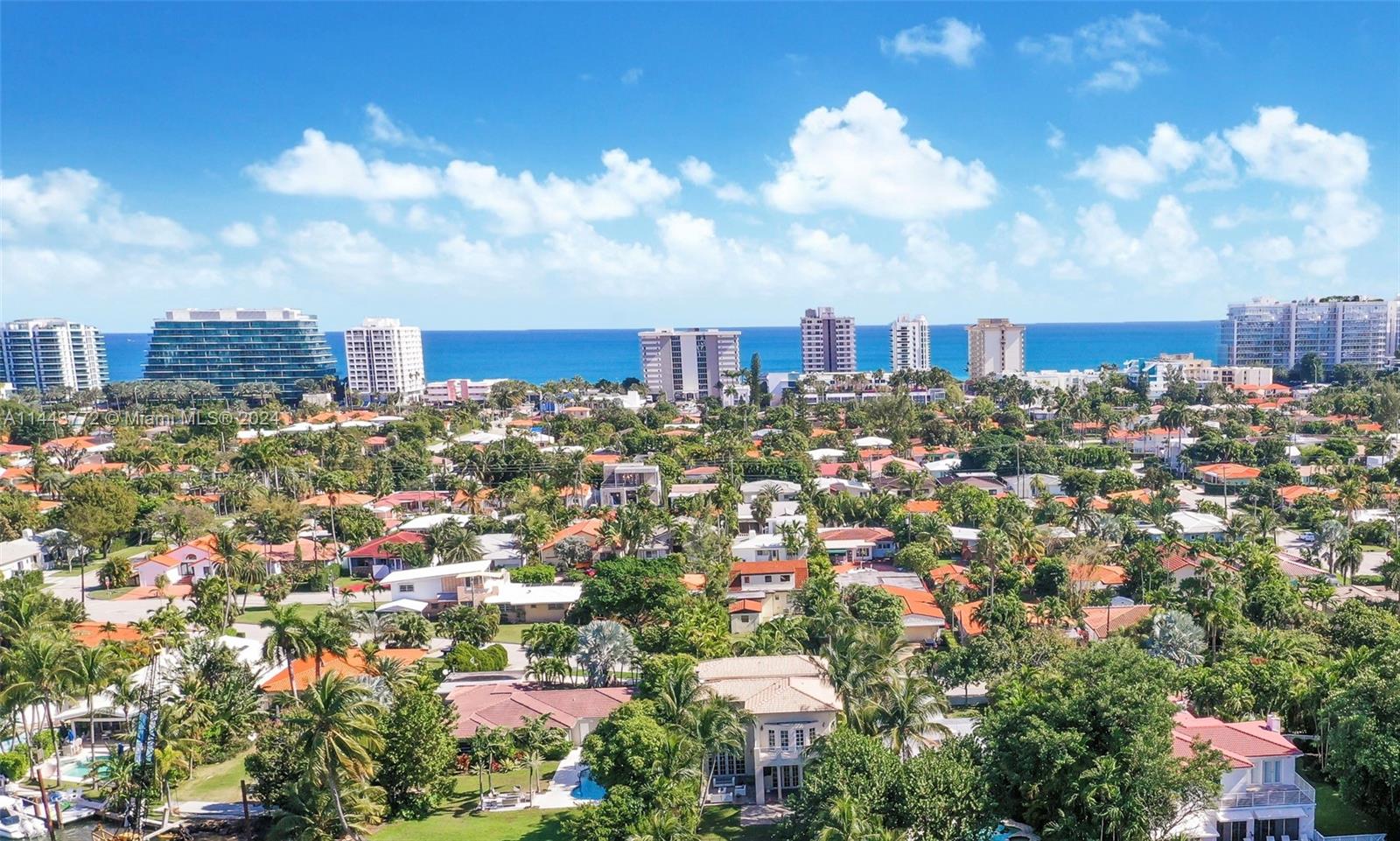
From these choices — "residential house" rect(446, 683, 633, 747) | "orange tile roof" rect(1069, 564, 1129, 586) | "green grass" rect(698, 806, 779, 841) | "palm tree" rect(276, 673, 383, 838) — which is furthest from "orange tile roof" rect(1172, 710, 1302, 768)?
"orange tile roof" rect(1069, 564, 1129, 586)

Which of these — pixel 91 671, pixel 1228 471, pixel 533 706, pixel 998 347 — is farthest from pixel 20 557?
pixel 998 347

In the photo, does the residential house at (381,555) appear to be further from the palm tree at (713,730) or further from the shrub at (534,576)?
the palm tree at (713,730)

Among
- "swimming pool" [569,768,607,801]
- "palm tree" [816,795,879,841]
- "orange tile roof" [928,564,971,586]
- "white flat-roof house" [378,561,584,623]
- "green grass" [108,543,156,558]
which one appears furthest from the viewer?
"green grass" [108,543,156,558]

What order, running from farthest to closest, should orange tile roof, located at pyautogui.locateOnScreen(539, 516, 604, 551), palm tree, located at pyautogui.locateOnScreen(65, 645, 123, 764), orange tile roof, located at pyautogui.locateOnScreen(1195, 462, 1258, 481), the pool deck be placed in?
orange tile roof, located at pyautogui.locateOnScreen(1195, 462, 1258, 481), orange tile roof, located at pyautogui.locateOnScreen(539, 516, 604, 551), palm tree, located at pyautogui.locateOnScreen(65, 645, 123, 764), the pool deck

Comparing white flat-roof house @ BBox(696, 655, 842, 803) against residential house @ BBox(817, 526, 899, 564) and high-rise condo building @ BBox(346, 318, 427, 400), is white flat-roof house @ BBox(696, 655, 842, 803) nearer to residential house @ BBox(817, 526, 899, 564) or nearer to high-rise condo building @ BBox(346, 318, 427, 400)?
residential house @ BBox(817, 526, 899, 564)

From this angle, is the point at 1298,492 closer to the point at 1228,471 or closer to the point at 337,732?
the point at 1228,471

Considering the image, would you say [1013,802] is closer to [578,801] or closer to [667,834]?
[667,834]
